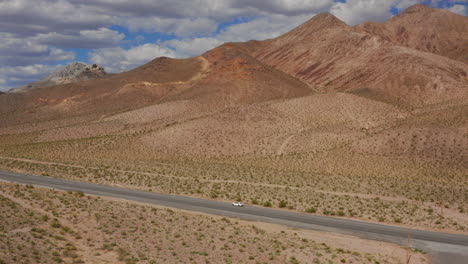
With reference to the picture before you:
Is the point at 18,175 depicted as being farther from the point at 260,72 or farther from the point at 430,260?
the point at 260,72

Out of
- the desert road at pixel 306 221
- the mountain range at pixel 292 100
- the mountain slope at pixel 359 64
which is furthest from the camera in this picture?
the mountain slope at pixel 359 64

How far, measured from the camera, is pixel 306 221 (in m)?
27.4

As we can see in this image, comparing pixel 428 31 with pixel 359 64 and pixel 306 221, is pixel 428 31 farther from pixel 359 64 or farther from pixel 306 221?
pixel 306 221

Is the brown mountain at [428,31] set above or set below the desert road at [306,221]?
above

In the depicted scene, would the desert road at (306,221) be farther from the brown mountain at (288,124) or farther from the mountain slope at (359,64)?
the mountain slope at (359,64)

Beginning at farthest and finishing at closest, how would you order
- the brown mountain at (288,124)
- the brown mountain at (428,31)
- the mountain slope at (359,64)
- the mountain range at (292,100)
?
the brown mountain at (428,31)
the mountain slope at (359,64)
the mountain range at (292,100)
the brown mountain at (288,124)

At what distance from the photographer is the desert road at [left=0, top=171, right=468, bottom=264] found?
22.7 m

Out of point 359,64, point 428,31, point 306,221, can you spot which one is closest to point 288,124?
point 359,64

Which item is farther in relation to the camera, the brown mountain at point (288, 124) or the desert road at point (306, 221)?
the brown mountain at point (288, 124)

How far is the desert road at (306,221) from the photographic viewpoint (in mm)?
22688

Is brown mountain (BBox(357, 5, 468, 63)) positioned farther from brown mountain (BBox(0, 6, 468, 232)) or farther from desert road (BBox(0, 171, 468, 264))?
desert road (BBox(0, 171, 468, 264))

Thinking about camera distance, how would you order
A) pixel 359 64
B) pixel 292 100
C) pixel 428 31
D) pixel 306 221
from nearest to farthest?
pixel 306 221 → pixel 292 100 → pixel 359 64 → pixel 428 31

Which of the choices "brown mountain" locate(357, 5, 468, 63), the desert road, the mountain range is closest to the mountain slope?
the mountain range

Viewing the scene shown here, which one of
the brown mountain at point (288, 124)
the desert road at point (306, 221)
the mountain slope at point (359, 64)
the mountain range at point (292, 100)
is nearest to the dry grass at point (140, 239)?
the desert road at point (306, 221)
